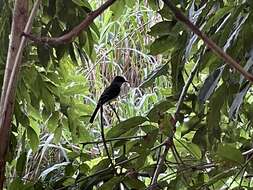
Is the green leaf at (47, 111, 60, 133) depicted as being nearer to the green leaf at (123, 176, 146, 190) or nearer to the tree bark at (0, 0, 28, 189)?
the green leaf at (123, 176, 146, 190)

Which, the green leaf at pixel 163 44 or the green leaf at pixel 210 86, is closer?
the green leaf at pixel 210 86

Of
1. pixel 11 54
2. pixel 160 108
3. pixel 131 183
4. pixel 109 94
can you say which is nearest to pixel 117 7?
pixel 109 94

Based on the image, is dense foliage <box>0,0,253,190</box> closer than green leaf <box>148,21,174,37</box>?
Yes

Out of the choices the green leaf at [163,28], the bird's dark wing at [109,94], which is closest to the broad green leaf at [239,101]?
the green leaf at [163,28]

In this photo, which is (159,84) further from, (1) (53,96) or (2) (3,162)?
(2) (3,162)

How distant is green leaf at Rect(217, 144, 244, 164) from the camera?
0.58 metres

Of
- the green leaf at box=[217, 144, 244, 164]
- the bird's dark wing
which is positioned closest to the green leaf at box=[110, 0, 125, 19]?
the bird's dark wing

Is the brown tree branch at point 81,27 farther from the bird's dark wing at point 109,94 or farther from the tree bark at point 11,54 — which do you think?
the bird's dark wing at point 109,94

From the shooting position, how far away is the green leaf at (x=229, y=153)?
0.58 meters

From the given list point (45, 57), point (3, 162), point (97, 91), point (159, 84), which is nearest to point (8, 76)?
point (3, 162)

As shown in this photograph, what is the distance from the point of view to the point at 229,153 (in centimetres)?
58

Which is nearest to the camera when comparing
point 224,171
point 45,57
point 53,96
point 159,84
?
point 224,171

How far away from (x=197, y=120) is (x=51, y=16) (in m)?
0.29

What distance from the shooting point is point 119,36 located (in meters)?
1.93
